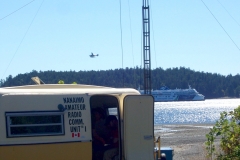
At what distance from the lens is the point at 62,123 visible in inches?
317

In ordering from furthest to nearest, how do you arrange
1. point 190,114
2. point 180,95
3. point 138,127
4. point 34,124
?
point 180,95, point 190,114, point 138,127, point 34,124

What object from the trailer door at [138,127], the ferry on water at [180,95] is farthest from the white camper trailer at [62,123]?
the ferry on water at [180,95]

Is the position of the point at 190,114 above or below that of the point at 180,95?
below

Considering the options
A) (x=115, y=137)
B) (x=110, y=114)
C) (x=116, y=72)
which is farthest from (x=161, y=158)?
(x=116, y=72)

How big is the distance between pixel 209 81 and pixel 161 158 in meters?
108

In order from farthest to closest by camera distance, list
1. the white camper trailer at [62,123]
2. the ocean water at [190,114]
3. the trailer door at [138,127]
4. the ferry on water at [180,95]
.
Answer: the ferry on water at [180,95]
the ocean water at [190,114]
the trailer door at [138,127]
the white camper trailer at [62,123]

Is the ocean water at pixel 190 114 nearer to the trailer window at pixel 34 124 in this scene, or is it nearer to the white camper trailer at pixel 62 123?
the white camper trailer at pixel 62 123

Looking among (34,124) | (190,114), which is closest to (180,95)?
(190,114)

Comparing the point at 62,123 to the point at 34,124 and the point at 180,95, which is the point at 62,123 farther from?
the point at 180,95

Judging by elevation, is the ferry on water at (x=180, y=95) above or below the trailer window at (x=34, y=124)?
below

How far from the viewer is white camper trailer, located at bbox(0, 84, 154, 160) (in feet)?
25.6

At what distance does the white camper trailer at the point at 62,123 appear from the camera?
25.6 ft

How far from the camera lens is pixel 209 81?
11506 centimetres

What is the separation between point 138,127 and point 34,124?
69.0 inches
